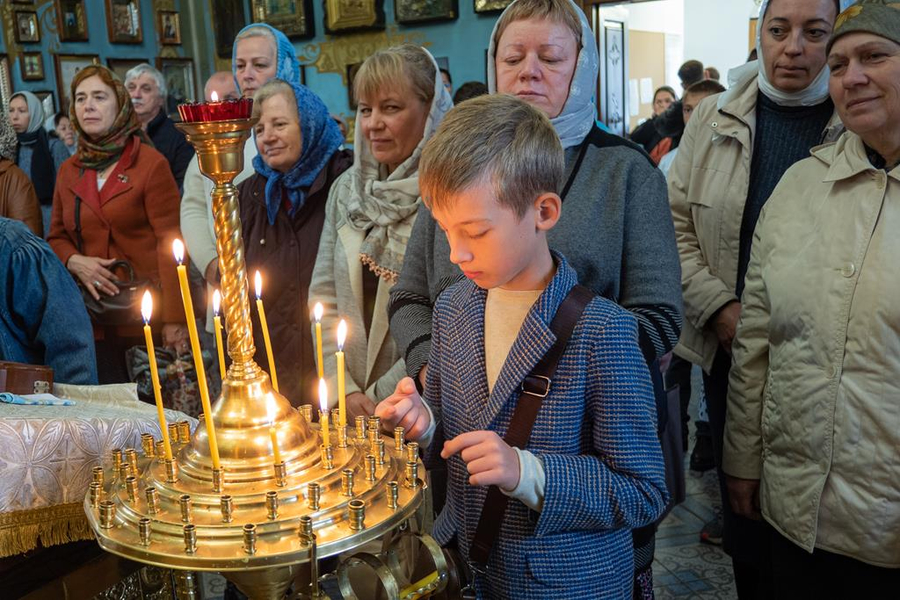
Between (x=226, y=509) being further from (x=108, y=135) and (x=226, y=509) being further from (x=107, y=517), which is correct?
(x=108, y=135)

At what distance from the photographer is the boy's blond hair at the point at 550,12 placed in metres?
1.80

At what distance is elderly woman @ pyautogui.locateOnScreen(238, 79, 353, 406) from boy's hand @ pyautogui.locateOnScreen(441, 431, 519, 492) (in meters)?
1.63

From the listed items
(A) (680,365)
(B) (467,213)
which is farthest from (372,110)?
(A) (680,365)

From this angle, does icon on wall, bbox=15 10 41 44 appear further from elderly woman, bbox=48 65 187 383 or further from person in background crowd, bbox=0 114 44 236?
elderly woman, bbox=48 65 187 383

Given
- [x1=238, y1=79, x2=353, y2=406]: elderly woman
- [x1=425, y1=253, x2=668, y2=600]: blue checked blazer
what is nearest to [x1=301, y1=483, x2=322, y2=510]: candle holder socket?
[x1=425, y1=253, x2=668, y2=600]: blue checked blazer

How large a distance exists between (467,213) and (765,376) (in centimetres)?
107

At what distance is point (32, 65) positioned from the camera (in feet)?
24.1

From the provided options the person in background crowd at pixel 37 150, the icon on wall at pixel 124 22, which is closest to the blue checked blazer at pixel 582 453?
the person in background crowd at pixel 37 150

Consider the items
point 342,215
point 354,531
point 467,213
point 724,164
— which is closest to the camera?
point 354,531

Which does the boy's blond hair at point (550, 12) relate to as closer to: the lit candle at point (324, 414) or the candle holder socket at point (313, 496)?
the lit candle at point (324, 414)

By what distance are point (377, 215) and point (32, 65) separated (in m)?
6.30

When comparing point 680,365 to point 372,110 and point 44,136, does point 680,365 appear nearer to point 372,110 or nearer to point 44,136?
point 372,110

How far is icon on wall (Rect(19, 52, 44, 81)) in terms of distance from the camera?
288 inches

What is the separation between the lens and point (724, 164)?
2385 mm
